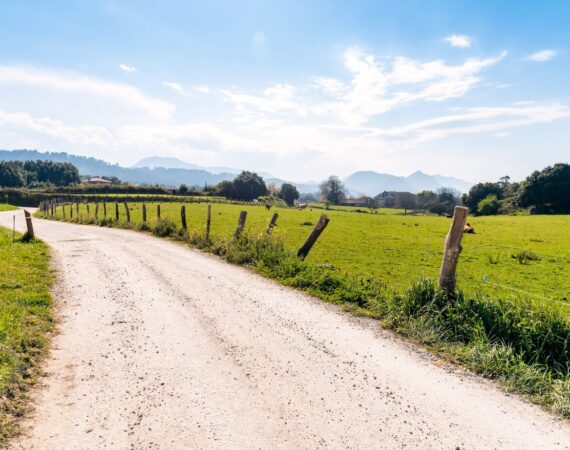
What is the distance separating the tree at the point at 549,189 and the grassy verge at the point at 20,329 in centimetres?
9774

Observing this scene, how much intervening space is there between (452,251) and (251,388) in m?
5.80

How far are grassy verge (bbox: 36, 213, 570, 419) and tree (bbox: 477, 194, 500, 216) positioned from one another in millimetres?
100289

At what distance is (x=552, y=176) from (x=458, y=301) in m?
94.5

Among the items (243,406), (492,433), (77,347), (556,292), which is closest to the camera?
(492,433)

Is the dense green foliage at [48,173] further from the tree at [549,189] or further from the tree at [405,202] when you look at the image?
the tree at [549,189]

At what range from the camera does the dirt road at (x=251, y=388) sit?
4.75 meters

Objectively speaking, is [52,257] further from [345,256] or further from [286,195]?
[286,195]

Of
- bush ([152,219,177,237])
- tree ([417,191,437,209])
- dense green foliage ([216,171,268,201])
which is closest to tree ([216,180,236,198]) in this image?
dense green foliage ([216,171,268,201])

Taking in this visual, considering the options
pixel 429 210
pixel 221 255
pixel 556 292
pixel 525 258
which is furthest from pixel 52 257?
pixel 429 210

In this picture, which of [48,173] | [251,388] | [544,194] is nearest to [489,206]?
[544,194]

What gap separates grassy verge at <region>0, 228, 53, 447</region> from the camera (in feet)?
16.9

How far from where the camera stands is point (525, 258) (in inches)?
866

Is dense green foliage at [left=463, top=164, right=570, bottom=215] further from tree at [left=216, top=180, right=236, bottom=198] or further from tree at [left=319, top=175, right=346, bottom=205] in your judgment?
tree at [left=216, top=180, right=236, bottom=198]

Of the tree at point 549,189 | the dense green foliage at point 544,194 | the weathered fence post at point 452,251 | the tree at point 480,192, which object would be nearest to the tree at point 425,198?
the tree at point 480,192
